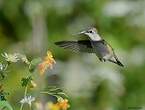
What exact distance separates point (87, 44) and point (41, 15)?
6857 mm

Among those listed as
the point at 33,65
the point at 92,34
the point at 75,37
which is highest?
the point at 92,34

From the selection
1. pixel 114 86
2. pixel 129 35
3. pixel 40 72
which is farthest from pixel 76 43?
pixel 129 35

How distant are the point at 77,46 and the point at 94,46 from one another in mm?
138

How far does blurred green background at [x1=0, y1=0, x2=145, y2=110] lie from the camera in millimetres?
9070

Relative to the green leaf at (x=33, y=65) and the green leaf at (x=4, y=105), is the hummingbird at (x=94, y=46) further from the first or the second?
the green leaf at (x=4, y=105)

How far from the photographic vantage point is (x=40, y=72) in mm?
2471

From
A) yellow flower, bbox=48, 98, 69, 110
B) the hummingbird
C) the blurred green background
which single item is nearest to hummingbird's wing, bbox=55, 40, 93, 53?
the hummingbird

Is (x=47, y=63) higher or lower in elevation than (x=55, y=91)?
higher

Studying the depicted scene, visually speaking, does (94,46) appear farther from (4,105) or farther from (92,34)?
(4,105)

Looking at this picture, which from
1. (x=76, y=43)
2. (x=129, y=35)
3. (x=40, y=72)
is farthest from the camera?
(x=129, y=35)

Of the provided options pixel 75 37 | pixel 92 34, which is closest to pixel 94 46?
pixel 92 34

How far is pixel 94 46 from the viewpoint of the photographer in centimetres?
257

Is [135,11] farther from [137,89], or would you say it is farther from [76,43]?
[76,43]

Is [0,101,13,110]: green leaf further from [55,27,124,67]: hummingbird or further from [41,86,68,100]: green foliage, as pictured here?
[55,27,124,67]: hummingbird
